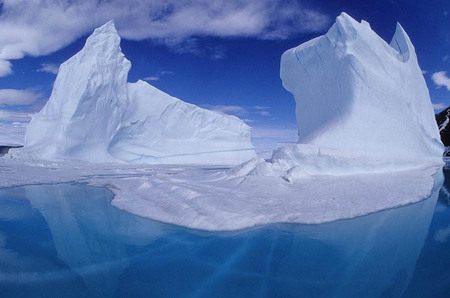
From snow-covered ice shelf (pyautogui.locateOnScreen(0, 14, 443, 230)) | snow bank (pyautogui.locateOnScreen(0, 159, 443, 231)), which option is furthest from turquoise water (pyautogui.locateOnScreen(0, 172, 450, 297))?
snow-covered ice shelf (pyautogui.locateOnScreen(0, 14, 443, 230))

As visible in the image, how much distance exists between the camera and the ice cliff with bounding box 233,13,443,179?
8.62 meters

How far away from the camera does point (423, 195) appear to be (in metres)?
6.08

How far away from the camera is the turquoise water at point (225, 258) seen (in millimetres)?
2510

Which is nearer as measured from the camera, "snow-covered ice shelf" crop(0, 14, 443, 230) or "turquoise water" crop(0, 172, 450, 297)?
"turquoise water" crop(0, 172, 450, 297)

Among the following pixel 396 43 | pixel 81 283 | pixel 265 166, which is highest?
pixel 396 43

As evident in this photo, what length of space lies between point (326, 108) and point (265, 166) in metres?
6.17

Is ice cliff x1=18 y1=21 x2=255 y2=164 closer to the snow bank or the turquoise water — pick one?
the snow bank

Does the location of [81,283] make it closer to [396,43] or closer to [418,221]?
[418,221]

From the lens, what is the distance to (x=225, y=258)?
10.3ft

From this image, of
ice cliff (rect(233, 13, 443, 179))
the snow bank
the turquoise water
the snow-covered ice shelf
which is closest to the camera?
the turquoise water

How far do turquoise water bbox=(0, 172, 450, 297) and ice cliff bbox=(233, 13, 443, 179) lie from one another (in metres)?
3.85

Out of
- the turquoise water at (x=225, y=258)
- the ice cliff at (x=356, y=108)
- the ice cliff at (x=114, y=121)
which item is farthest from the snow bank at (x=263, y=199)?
the ice cliff at (x=114, y=121)

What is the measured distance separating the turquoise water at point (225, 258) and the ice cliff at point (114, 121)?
13.4 meters

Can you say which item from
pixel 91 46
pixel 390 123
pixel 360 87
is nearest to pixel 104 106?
pixel 91 46
